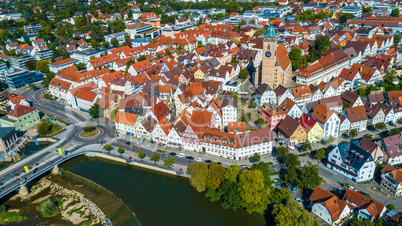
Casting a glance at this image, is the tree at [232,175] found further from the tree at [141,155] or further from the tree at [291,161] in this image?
the tree at [141,155]

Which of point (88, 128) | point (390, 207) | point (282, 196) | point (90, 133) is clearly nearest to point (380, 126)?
point (390, 207)

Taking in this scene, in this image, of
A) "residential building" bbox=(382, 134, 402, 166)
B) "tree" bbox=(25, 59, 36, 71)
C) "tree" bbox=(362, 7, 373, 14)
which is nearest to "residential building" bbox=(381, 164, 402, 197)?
"residential building" bbox=(382, 134, 402, 166)

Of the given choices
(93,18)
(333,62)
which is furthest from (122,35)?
(333,62)

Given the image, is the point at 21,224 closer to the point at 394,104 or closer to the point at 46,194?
the point at 46,194

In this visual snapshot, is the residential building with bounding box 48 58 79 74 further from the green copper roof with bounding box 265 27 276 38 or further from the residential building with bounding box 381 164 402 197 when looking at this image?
the residential building with bounding box 381 164 402 197

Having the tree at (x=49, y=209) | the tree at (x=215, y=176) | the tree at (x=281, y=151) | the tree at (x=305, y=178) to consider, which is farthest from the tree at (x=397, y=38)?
the tree at (x=49, y=209)

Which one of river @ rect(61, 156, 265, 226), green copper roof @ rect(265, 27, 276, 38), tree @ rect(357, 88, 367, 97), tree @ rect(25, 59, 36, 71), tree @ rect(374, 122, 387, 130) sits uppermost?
green copper roof @ rect(265, 27, 276, 38)
